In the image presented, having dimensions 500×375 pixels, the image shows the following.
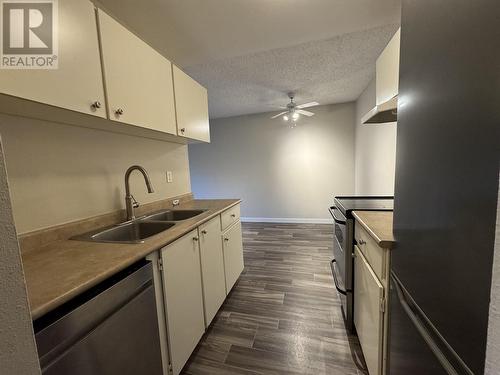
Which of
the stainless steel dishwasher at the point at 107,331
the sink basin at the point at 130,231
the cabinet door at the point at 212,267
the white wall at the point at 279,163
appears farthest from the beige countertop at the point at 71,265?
the white wall at the point at 279,163

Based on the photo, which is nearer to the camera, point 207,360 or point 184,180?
point 207,360

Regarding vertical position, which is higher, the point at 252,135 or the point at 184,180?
the point at 252,135

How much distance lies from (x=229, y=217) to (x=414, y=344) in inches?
61.7

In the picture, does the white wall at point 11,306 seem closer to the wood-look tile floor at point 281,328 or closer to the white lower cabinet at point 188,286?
the white lower cabinet at point 188,286

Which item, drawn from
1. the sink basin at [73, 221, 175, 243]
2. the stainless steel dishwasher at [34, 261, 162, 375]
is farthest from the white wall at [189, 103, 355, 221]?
the stainless steel dishwasher at [34, 261, 162, 375]

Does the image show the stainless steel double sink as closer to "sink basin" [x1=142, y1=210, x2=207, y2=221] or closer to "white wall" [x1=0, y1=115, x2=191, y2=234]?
"sink basin" [x1=142, y1=210, x2=207, y2=221]

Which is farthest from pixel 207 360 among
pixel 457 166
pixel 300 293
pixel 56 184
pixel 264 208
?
pixel 264 208

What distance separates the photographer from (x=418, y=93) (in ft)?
2.10

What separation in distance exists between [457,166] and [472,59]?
0.22 m

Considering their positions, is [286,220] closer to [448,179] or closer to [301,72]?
[301,72]

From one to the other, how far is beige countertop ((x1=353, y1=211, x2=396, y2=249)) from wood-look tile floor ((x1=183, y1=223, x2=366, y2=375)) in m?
0.93

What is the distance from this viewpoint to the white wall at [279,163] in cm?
412

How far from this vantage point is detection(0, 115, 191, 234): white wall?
101cm

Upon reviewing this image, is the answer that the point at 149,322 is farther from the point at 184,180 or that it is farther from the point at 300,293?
the point at 184,180
